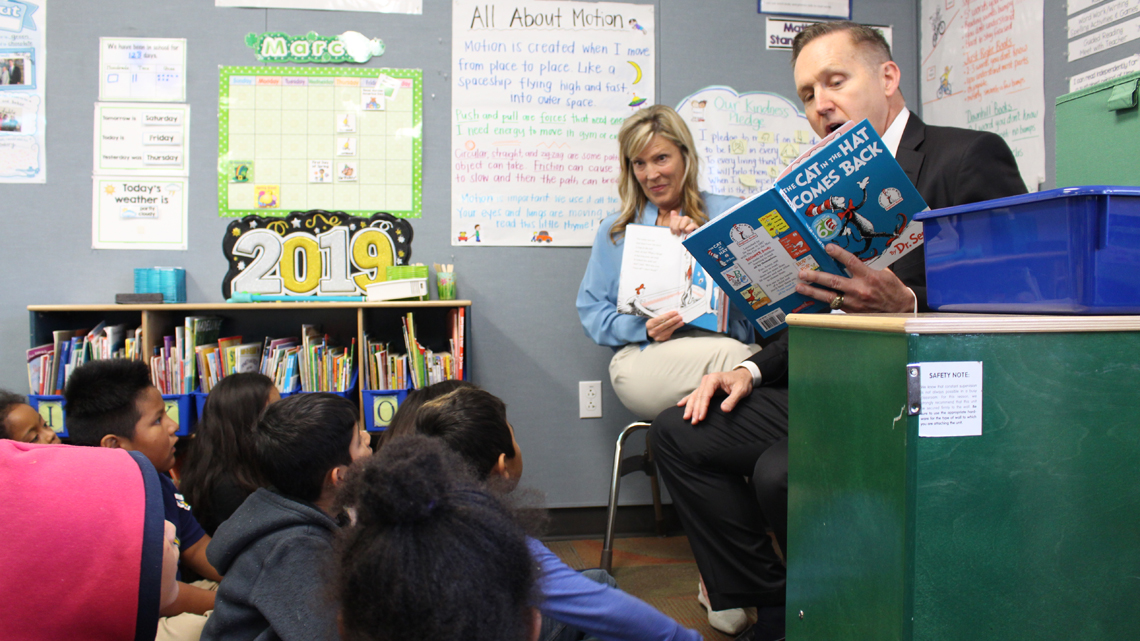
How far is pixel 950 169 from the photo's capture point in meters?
1.41

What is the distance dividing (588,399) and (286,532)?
1808mm

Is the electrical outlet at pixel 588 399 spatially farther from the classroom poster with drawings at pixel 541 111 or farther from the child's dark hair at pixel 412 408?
the child's dark hair at pixel 412 408

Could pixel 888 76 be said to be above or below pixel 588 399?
above

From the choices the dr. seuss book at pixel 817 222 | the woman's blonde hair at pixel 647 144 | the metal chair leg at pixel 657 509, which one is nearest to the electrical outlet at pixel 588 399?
the metal chair leg at pixel 657 509

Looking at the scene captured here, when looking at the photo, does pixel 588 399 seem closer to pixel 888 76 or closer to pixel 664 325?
Result: pixel 664 325

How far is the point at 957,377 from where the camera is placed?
853 millimetres

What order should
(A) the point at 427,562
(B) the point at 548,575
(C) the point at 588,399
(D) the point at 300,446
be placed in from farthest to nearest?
1. (C) the point at 588,399
2. (D) the point at 300,446
3. (B) the point at 548,575
4. (A) the point at 427,562

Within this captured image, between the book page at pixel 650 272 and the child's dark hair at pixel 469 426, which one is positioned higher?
the book page at pixel 650 272

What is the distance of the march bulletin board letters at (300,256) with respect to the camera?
2570 millimetres

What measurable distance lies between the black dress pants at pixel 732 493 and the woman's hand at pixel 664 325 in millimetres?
393

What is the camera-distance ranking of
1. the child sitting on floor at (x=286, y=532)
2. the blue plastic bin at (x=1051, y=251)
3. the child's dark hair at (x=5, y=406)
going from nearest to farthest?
the blue plastic bin at (x=1051, y=251) → the child sitting on floor at (x=286, y=532) → the child's dark hair at (x=5, y=406)

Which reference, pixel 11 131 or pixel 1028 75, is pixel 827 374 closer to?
pixel 1028 75

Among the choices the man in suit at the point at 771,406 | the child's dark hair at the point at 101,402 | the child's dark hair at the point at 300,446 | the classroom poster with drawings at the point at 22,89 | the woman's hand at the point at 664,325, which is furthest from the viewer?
the classroom poster with drawings at the point at 22,89

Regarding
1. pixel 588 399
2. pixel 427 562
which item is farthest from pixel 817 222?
pixel 588 399
